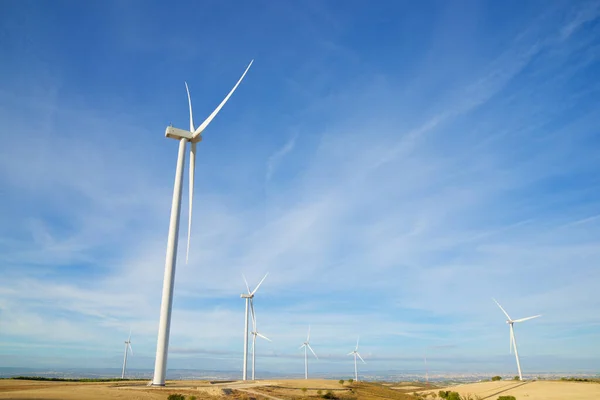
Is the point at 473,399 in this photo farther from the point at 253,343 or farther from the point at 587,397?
the point at 253,343

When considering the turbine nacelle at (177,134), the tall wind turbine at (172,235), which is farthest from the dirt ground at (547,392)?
the turbine nacelle at (177,134)

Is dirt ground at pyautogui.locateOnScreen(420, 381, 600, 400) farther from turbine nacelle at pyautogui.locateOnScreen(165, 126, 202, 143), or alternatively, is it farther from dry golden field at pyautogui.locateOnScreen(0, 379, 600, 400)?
turbine nacelle at pyautogui.locateOnScreen(165, 126, 202, 143)

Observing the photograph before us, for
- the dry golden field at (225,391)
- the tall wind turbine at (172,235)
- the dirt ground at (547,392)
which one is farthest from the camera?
the dirt ground at (547,392)

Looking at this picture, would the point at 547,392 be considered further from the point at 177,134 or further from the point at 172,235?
the point at 177,134

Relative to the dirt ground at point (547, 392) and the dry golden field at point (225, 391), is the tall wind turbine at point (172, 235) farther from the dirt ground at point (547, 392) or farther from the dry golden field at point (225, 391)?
the dirt ground at point (547, 392)

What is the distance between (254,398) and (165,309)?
1271cm

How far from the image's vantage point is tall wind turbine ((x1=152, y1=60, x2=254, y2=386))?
40.0 meters

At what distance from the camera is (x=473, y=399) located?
6475 cm

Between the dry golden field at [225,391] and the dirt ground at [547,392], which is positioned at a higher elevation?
the dry golden field at [225,391]

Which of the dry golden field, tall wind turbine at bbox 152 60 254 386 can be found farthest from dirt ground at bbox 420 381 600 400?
tall wind turbine at bbox 152 60 254 386

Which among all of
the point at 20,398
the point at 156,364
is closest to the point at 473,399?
the point at 156,364

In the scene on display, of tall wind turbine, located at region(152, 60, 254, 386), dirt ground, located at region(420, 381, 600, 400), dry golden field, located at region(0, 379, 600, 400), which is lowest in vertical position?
dirt ground, located at region(420, 381, 600, 400)

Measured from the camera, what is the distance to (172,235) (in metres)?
43.4

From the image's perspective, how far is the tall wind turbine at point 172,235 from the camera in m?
40.0
